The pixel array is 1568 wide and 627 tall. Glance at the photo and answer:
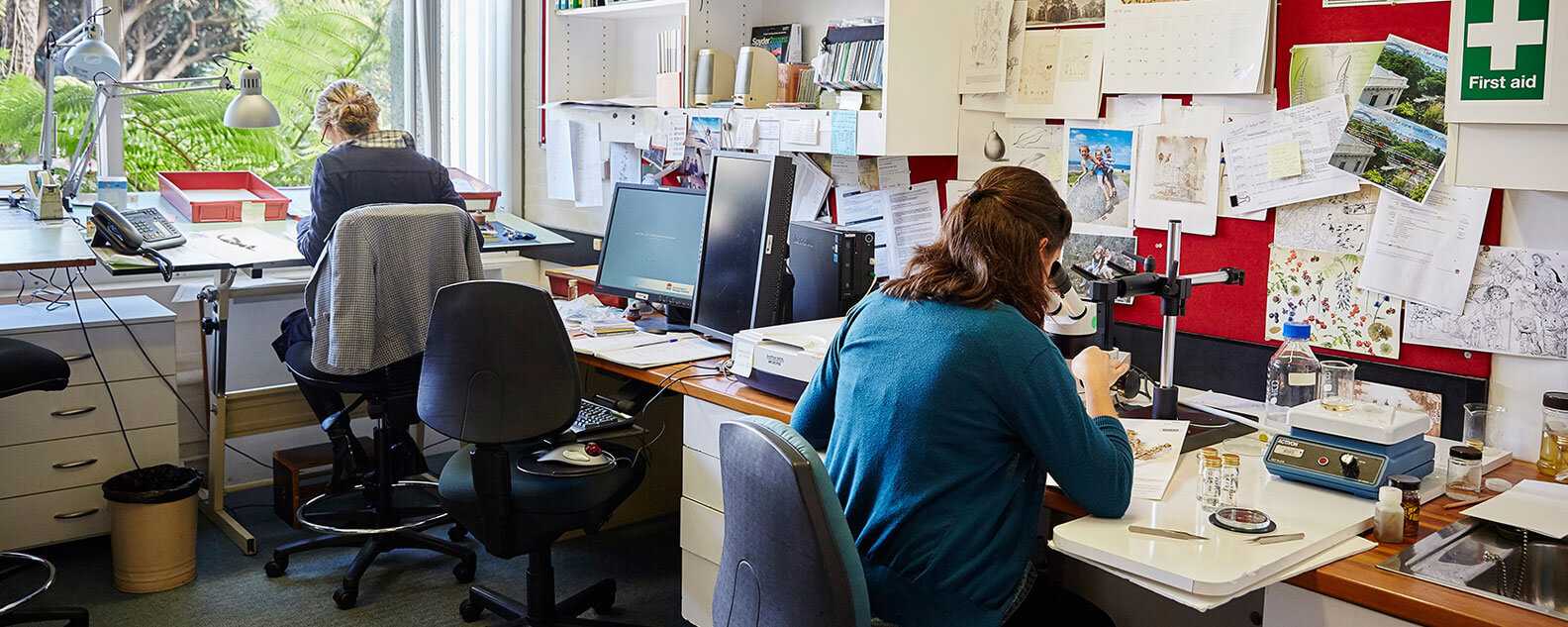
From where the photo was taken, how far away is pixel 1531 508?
1.76 meters

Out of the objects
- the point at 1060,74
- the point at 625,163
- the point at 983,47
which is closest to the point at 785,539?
the point at 1060,74

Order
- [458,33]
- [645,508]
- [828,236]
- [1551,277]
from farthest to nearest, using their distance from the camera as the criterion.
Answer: [458,33]
[645,508]
[828,236]
[1551,277]

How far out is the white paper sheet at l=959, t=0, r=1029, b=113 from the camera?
2.84 m

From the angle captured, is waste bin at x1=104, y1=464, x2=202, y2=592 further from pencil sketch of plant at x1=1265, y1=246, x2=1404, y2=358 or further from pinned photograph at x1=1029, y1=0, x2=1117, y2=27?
pencil sketch of plant at x1=1265, y1=246, x2=1404, y2=358

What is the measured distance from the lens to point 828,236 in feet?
9.39

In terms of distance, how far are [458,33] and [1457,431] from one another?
3.58 meters

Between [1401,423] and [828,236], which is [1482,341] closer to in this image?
[1401,423]

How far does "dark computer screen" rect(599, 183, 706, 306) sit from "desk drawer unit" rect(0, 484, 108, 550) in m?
1.51

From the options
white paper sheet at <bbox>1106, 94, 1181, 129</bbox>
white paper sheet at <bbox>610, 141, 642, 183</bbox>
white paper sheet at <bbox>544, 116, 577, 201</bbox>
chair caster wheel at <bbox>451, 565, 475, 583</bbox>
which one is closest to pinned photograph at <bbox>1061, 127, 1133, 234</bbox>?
white paper sheet at <bbox>1106, 94, 1181, 129</bbox>

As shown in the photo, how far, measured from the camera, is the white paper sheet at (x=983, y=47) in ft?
9.39

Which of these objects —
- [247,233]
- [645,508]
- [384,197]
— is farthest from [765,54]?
[247,233]

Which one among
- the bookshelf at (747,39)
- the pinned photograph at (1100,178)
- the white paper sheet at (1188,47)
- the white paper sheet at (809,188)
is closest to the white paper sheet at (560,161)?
the bookshelf at (747,39)

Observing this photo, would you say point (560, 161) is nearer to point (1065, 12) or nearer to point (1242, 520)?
point (1065, 12)

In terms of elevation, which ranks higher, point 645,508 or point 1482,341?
point 1482,341
